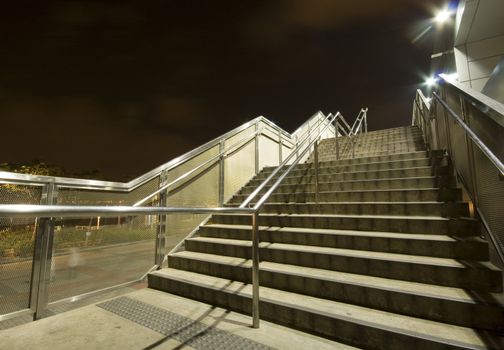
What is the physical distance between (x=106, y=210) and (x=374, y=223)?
8.82 feet

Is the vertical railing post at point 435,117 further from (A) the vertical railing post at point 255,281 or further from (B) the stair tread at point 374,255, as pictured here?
(A) the vertical railing post at point 255,281

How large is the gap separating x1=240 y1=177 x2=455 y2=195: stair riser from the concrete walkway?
245cm

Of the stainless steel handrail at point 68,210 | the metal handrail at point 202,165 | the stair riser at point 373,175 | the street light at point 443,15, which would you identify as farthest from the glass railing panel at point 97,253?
the street light at point 443,15

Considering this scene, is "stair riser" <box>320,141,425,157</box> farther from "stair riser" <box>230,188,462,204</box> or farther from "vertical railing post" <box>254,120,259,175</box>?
"stair riser" <box>230,188,462,204</box>

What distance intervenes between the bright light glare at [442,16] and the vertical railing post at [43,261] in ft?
40.3

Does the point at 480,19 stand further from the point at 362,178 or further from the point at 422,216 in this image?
the point at 422,216

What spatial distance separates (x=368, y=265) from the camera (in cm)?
241

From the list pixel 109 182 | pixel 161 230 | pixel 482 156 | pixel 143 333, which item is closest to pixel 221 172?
pixel 161 230

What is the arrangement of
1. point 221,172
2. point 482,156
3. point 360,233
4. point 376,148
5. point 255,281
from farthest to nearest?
point 376,148
point 221,172
point 360,233
point 482,156
point 255,281

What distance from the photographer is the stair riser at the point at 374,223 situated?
2.51 meters

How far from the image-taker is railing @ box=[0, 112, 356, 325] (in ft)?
6.23

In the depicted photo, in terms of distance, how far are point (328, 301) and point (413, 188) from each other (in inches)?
82.7

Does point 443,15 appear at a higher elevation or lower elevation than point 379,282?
higher

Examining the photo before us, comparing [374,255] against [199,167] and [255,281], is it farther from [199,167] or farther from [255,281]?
[199,167]
